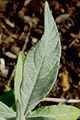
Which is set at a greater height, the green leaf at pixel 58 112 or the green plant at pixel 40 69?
the green plant at pixel 40 69

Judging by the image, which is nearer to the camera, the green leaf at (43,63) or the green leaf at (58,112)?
the green leaf at (43,63)

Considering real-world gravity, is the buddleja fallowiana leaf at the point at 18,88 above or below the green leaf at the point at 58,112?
above

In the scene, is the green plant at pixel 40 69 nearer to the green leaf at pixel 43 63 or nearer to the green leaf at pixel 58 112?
the green leaf at pixel 43 63

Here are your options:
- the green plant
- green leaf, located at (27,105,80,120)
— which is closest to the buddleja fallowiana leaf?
the green plant

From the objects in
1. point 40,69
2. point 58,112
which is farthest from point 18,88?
point 58,112

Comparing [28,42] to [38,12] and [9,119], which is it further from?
[9,119]

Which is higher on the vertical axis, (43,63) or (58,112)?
(43,63)

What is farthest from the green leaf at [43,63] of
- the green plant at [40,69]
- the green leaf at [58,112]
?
the green leaf at [58,112]

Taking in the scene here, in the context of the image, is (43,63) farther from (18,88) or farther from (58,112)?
(58,112)

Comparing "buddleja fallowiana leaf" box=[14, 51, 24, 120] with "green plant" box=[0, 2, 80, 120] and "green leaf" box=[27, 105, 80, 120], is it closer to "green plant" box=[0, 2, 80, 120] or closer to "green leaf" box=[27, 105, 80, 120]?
"green plant" box=[0, 2, 80, 120]
